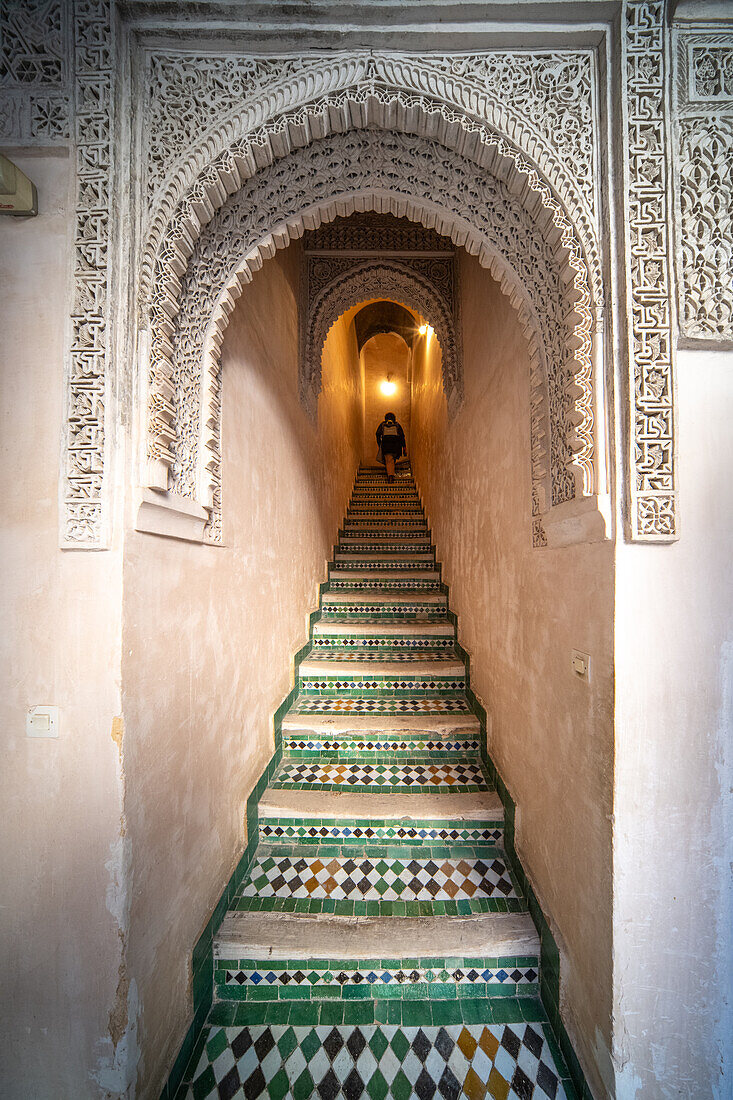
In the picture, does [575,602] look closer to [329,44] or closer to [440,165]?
[440,165]

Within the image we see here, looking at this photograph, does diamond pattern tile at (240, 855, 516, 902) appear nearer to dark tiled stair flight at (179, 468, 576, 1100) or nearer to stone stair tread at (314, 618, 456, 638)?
dark tiled stair flight at (179, 468, 576, 1100)

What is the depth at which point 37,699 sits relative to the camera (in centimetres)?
118

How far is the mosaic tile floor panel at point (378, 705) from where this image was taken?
2.74 m

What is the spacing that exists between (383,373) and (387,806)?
9446 mm

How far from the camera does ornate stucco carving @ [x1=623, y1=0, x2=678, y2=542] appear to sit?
119 centimetres

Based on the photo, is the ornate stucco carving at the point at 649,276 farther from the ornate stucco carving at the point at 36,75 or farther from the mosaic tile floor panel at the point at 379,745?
the mosaic tile floor panel at the point at 379,745

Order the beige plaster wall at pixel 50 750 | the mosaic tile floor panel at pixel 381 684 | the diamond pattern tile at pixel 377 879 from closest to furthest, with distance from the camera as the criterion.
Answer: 1. the beige plaster wall at pixel 50 750
2. the diamond pattern tile at pixel 377 879
3. the mosaic tile floor panel at pixel 381 684

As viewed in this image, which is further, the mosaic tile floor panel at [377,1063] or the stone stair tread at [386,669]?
the stone stair tread at [386,669]

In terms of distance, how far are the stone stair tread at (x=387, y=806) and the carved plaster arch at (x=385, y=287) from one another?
275cm

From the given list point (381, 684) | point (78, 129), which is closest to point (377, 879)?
point (381, 684)

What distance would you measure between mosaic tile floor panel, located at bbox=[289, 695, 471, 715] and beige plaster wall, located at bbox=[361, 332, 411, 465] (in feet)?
24.7

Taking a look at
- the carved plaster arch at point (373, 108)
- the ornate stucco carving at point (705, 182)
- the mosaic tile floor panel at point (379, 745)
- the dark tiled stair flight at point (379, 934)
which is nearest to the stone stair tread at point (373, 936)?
the dark tiled stair flight at point (379, 934)

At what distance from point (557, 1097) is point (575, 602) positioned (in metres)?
1.56

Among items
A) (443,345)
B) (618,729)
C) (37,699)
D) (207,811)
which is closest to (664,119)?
(618,729)
